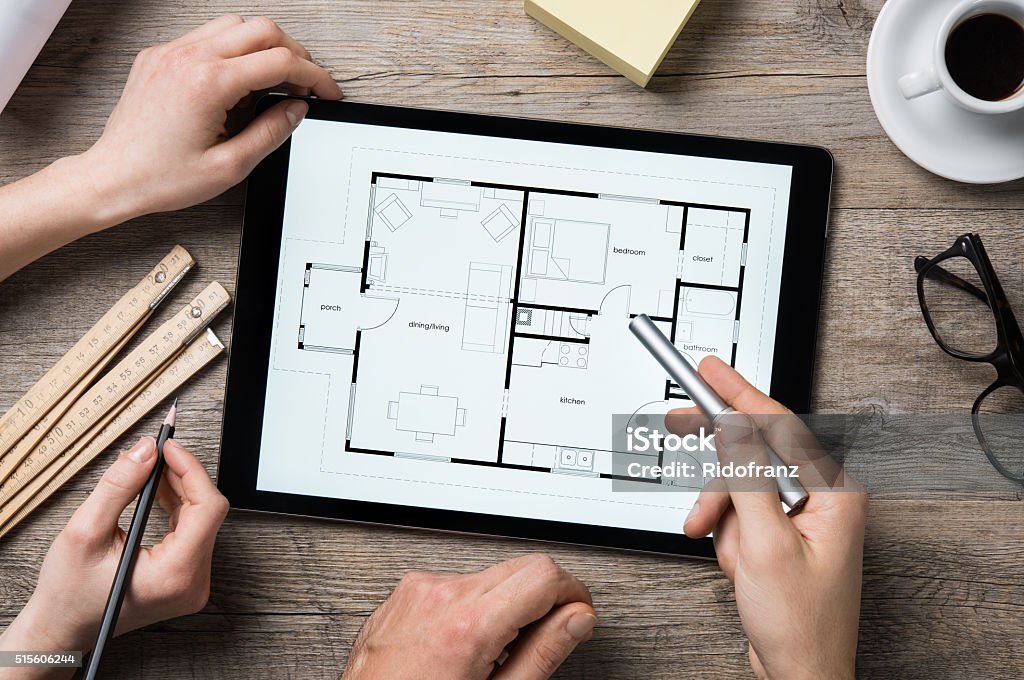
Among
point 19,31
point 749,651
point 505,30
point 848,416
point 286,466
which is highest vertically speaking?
point 19,31

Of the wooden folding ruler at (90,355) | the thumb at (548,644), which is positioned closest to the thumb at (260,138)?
the wooden folding ruler at (90,355)

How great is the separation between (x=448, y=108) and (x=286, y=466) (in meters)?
0.38

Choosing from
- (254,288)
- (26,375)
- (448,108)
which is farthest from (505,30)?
(26,375)

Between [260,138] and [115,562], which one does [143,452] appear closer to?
[115,562]

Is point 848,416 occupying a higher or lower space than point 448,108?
lower

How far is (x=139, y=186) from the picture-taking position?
0.67 m

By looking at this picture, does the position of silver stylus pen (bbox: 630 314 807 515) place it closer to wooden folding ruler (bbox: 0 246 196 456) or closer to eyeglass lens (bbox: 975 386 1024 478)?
eyeglass lens (bbox: 975 386 1024 478)

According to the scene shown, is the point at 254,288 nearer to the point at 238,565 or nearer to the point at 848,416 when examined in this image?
the point at 238,565

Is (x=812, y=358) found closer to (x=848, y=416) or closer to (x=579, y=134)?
(x=848, y=416)

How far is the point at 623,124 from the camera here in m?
0.73

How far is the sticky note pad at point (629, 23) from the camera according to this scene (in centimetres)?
69

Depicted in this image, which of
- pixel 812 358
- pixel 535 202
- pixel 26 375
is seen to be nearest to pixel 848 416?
pixel 812 358

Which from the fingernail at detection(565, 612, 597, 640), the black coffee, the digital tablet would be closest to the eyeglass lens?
the digital tablet

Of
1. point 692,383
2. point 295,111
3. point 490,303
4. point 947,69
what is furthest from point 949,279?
point 295,111
